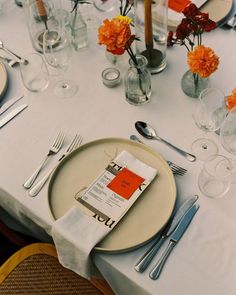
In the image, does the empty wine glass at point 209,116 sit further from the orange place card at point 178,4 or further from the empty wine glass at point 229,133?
the orange place card at point 178,4

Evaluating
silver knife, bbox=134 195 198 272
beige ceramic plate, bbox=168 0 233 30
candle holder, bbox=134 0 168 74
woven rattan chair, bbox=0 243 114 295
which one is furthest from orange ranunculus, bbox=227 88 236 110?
woven rattan chair, bbox=0 243 114 295

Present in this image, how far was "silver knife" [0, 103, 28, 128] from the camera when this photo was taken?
4.20 feet

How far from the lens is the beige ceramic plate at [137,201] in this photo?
0.99 meters

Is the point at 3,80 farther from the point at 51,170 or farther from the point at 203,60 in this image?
the point at 203,60

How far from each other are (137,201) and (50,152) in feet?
0.99

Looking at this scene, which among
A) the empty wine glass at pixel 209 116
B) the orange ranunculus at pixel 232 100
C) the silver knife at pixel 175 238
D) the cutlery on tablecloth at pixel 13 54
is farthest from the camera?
the cutlery on tablecloth at pixel 13 54

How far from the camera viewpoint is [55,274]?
3.99ft

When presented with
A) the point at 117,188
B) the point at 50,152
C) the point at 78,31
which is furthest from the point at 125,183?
the point at 78,31

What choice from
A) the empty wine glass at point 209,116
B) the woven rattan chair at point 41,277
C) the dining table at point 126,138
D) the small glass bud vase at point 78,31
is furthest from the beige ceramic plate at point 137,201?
the small glass bud vase at point 78,31

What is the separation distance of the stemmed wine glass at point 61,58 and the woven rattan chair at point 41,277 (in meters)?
0.48

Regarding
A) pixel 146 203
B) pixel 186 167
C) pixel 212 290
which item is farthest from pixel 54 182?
pixel 212 290

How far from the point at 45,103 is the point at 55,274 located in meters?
0.51

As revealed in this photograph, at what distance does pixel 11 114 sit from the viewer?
130 cm

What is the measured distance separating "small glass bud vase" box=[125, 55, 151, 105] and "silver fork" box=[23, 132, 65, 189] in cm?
24
